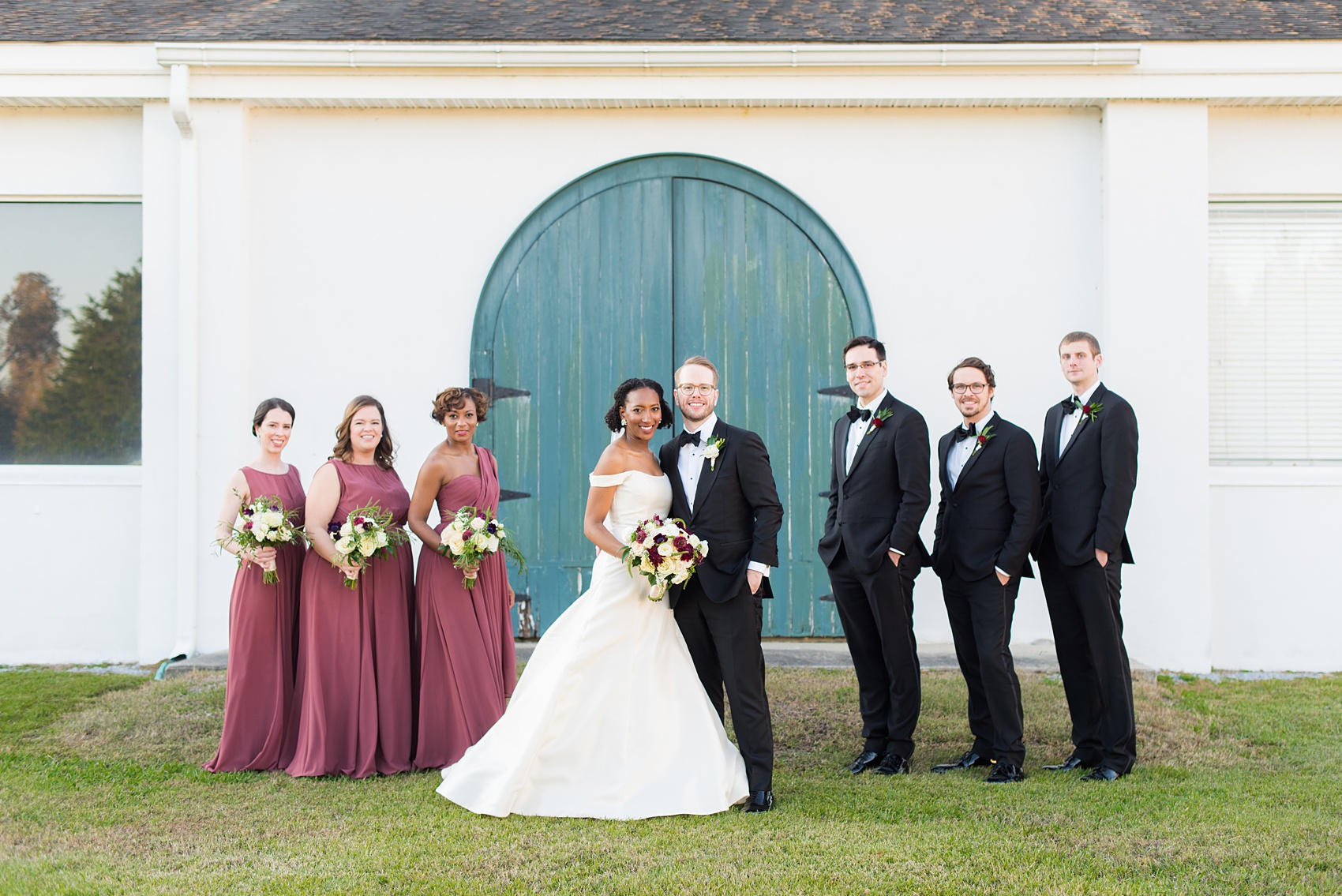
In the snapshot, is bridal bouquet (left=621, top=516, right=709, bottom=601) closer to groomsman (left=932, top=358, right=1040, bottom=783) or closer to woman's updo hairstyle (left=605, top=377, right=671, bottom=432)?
woman's updo hairstyle (left=605, top=377, right=671, bottom=432)

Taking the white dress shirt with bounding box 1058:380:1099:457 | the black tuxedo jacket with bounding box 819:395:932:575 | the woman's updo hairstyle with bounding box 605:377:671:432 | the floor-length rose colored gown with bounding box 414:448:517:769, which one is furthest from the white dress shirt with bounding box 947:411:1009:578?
the floor-length rose colored gown with bounding box 414:448:517:769

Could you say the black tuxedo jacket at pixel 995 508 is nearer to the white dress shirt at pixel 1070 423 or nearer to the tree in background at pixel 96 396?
the white dress shirt at pixel 1070 423

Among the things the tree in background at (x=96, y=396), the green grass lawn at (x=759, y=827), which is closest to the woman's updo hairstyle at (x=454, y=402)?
the green grass lawn at (x=759, y=827)

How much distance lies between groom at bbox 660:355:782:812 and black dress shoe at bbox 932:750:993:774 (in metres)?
1.05

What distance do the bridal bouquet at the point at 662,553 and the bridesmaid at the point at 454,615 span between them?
1359 mm

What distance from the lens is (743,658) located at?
4.52m

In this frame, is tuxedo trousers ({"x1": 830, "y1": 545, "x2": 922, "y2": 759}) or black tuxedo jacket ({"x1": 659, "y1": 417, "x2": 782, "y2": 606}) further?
tuxedo trousers ({"x1": 830, "y1": 545, "x2": 922, "y2": 759})

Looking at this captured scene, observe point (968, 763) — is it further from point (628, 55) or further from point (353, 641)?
point (628, 55)

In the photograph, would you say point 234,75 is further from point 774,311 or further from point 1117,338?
point 1117,338

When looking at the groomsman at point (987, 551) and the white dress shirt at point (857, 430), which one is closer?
the groomsman at point (987, 551)

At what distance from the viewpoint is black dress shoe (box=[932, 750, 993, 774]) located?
511 centimetres

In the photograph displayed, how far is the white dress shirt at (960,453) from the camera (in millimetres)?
5141

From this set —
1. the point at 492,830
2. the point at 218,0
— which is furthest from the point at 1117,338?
the point at 218,0

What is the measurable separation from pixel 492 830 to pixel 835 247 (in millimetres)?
4933
